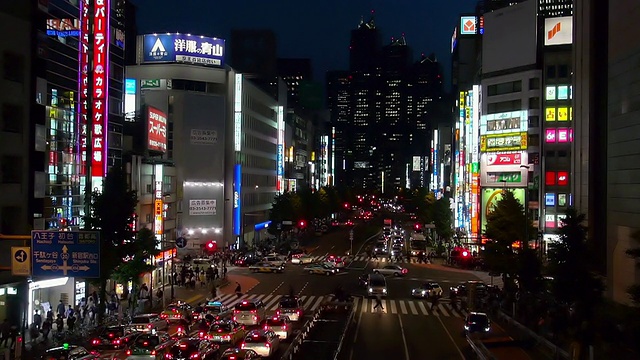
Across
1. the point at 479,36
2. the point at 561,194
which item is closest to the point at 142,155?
the point at 561,194

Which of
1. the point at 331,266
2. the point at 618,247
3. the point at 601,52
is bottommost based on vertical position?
the point at 331,266

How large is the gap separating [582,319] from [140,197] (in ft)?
119

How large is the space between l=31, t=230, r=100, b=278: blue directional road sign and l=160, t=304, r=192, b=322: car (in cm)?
895

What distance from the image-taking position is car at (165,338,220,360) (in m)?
22.5

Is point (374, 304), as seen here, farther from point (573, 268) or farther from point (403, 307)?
point (573, 268)

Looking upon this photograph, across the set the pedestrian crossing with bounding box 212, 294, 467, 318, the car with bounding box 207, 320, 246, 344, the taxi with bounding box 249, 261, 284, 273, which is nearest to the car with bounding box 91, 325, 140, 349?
the car with bounding box 207, 320, 246, 344

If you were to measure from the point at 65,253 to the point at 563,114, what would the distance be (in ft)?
208

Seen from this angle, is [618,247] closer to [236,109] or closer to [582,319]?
[582,319]

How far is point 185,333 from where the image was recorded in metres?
30.3

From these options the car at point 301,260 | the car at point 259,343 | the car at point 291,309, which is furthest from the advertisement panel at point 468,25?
the car at point 259,343

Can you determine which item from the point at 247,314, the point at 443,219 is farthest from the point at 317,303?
the point at 443,219

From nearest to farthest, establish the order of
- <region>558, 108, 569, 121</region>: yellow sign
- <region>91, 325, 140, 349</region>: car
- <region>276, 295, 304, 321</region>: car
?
<region>91, 325, 140, 349</region>: car → <region>276, 295, 304, 321</region>: car → <region>558, 108, 569, 121</region>: yellow sign

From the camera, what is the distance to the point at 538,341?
28.3 meters

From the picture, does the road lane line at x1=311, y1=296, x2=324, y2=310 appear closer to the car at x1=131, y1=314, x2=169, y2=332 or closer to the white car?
the car at x1=131, y1=314, x2=169, y2=332
